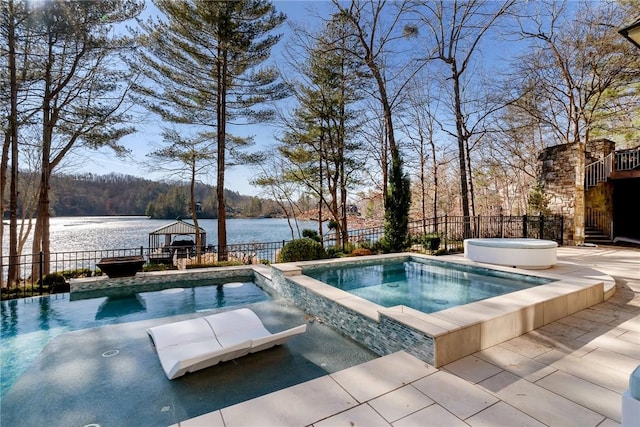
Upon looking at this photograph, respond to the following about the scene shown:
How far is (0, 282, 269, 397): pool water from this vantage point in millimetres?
3830

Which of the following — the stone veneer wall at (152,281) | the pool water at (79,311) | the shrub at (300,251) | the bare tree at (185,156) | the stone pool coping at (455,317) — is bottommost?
the pool water at (79,311)

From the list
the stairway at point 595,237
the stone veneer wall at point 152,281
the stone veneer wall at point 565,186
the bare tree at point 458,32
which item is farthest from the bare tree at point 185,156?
the stairway at point 595,237

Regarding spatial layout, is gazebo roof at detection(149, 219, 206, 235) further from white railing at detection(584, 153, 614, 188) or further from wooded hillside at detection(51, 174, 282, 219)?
white railing at detection(584, 153, 614, 188)

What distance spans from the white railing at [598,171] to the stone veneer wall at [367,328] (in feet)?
37.2

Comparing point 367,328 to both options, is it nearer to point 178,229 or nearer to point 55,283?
point 55,283

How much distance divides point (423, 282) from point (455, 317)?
3.06 metres

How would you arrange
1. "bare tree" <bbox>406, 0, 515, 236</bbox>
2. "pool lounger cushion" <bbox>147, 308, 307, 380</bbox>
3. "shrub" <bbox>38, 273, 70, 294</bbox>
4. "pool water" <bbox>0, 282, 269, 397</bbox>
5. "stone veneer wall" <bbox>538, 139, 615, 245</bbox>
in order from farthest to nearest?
"bare tree" <bbox>406, 0, 515, 236</bbox> < "stone veneer wall" <bbox>538, 139, 615, 245</bbox> < "shrub" <bbox>38, 273, 70, 294</bbox> < "pool water" <bbox>0, 282, 269, 397</bbox> < "pool lounger cushion" <bbox>147, 308, 307, 380</bbox>

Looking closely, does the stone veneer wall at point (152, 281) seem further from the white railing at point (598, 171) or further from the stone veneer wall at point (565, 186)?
the white railing at point (598, 171)

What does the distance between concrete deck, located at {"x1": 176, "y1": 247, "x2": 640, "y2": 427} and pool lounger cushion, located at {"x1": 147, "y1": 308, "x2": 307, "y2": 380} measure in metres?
1.10

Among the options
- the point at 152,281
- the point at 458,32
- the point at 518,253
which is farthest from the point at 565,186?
the point at 152,281

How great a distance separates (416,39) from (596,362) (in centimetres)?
1249

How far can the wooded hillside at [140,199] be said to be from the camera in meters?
11.5

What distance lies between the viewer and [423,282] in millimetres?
6059

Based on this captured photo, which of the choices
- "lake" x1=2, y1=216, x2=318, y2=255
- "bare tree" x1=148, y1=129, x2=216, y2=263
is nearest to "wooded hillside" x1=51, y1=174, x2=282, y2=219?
"bare tree" x1=148, y1=129, x2=216, y2=263
